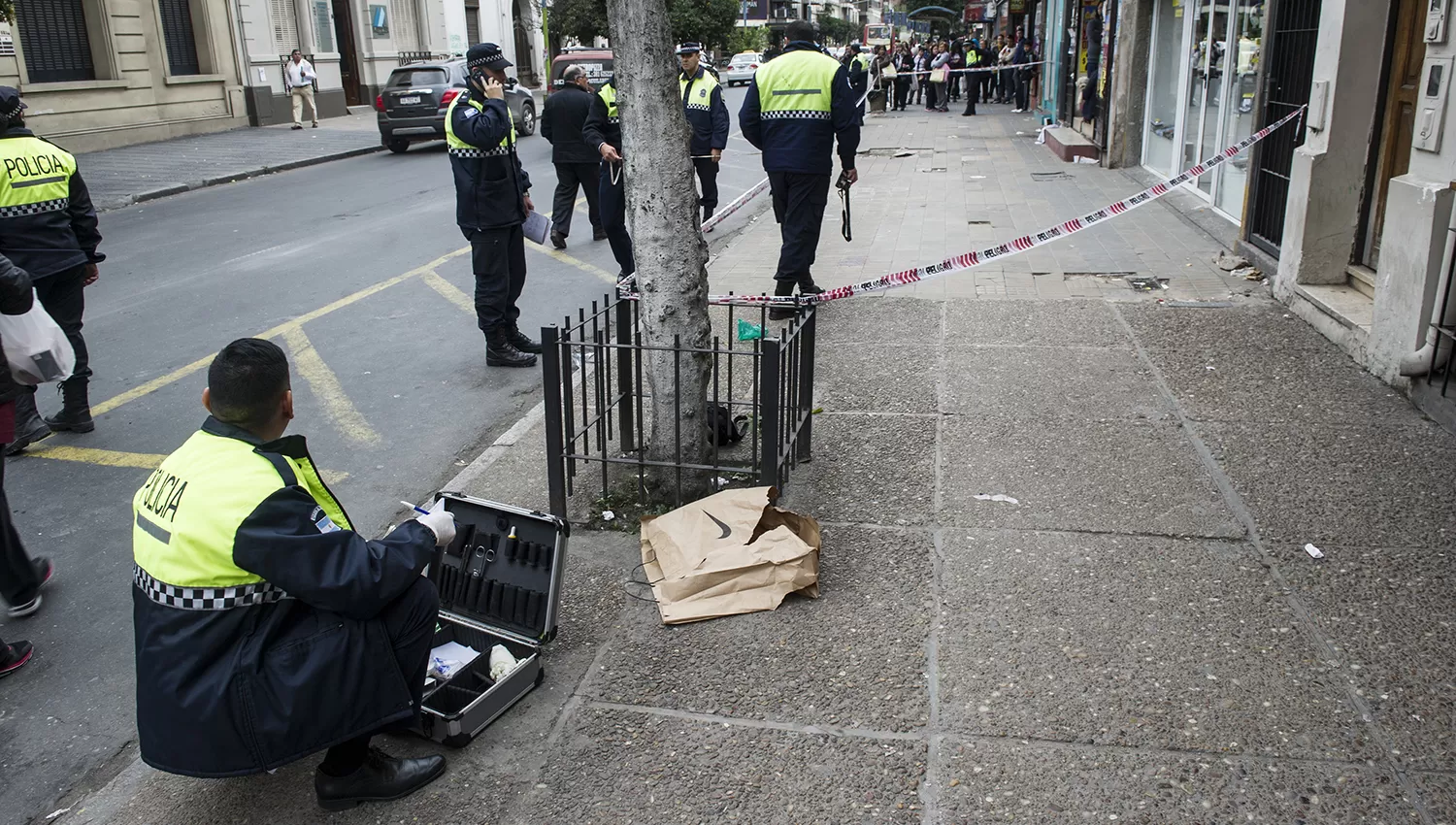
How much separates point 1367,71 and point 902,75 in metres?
26.7

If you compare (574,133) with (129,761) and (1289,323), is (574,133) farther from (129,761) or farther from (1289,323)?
(129,761)

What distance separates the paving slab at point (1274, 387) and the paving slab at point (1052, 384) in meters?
0.19

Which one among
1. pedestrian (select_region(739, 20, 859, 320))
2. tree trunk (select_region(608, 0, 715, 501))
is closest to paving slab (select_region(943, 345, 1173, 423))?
pedestrian (select_region(739, 20, 859, 320))

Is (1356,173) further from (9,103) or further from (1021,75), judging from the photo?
(1021,75)

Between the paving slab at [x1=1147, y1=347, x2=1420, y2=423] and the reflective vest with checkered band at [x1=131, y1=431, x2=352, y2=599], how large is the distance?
15.1 ft

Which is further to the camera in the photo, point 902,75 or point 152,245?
point 902,75

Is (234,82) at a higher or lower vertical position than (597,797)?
higher

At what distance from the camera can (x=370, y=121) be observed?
28219 mm

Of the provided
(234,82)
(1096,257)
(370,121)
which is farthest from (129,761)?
(370,121)

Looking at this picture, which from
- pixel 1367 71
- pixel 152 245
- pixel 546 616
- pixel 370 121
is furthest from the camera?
pixel 370 121

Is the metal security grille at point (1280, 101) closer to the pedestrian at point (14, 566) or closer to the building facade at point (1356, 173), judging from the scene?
the building facade at point (1356, 173)

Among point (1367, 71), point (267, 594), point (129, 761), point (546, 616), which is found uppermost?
point (1367, 71)

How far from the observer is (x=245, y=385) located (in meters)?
2.82

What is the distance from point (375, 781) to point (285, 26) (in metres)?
28.5
